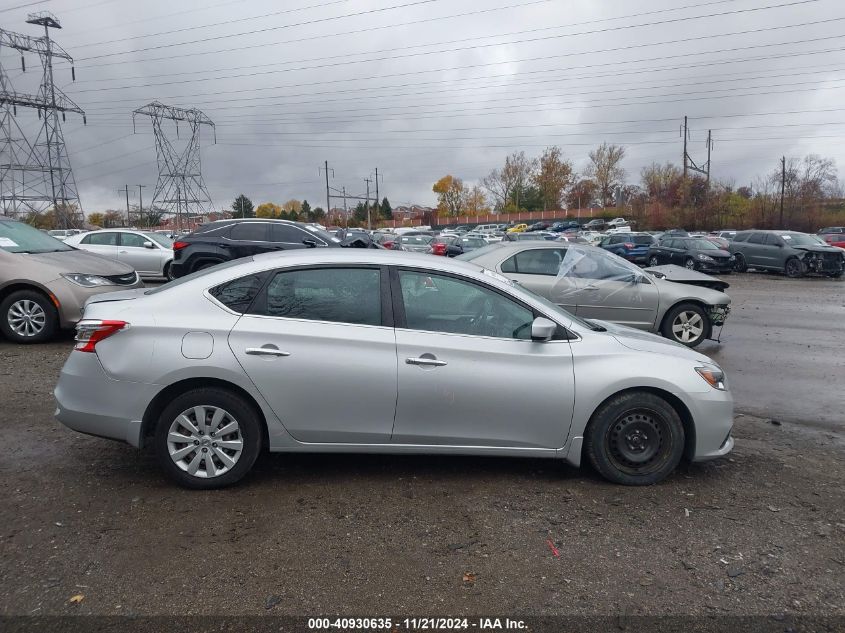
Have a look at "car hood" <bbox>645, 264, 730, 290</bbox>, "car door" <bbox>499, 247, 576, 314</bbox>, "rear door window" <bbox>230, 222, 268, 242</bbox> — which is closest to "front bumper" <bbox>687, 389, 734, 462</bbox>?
"car door" <bbox>499, 247, 576, 314</bbox>

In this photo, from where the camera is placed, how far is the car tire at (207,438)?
388 centimetres

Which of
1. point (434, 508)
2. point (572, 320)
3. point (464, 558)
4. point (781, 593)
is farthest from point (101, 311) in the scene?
point (781, 593)

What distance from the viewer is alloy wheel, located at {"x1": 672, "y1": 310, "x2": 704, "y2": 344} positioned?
29.7 ft

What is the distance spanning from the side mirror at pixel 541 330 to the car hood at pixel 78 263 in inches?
267

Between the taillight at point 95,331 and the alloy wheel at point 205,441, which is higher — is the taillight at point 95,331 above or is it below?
above

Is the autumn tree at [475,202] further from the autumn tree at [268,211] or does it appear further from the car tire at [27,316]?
the car tire at [27,316]

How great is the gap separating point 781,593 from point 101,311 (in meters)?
→ 4.31

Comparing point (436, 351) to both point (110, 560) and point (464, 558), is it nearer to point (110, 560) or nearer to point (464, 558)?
point (464, 558)

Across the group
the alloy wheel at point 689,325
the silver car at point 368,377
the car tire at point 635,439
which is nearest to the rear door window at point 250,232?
the alloy wheel at point 689,325

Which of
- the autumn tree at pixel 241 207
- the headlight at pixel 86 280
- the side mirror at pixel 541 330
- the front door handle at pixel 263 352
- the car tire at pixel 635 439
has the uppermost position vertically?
the autumn tree at pixel 241 207

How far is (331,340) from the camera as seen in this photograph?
396 cm

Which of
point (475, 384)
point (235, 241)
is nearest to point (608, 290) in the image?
point (475, 384)

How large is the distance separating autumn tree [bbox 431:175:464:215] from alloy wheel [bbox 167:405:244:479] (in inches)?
4393

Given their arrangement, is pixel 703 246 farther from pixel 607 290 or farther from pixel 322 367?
pixel 322 367
